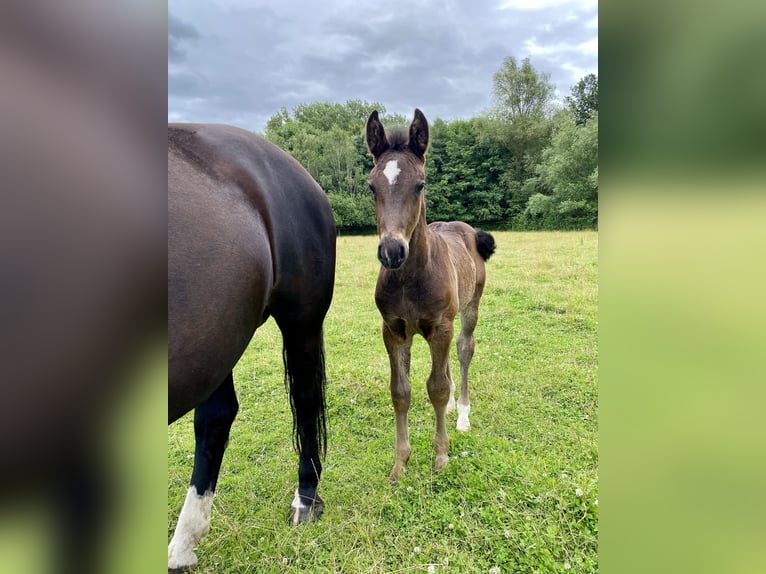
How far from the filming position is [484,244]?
4391 millimetres

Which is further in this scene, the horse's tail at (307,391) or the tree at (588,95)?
the horse's tail at (307,391)

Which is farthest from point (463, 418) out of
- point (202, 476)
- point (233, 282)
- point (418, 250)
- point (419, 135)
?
point (233, 282)

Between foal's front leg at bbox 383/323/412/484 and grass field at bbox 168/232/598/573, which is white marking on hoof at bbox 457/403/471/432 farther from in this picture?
foal's front leg at bbox 383/323/412/484

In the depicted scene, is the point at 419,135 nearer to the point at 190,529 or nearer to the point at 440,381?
the point at 440,381

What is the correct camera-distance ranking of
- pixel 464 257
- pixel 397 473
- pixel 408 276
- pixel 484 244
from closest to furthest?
pixel 408 276, pixel 397 473, pixel 464 257, pixel 484 244

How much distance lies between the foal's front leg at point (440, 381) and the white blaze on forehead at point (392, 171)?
1.10 meters

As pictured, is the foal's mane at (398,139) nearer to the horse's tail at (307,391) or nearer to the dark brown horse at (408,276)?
the dark brown horse at (408,276)

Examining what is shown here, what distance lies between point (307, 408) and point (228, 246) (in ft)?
4.81

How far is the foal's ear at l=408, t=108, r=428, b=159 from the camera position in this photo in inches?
97.4

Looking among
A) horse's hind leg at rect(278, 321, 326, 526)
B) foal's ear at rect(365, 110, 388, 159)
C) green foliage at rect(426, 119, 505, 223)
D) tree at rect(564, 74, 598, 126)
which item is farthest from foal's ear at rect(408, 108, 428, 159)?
green foliage at rect(426, 119, 505, 223)

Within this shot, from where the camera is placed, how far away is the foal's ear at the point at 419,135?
2475mm
